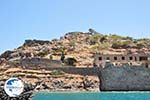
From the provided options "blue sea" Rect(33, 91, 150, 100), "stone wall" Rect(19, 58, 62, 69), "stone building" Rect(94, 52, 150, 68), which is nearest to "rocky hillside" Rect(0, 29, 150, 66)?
"stone building" Rect(94, 52, 150, 68)

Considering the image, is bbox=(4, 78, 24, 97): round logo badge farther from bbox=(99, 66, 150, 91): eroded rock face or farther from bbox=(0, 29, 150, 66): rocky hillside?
bbox=(0, 29, 150, 66): rocky hillside

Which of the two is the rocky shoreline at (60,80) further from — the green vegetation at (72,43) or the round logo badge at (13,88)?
the round logo badge at (13,88)

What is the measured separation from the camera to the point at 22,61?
109 meters

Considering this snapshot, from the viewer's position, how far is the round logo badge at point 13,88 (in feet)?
49.4

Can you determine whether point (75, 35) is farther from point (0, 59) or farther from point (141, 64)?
point (141, 64)

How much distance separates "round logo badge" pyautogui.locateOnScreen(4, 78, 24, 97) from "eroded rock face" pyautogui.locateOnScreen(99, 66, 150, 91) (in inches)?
3266

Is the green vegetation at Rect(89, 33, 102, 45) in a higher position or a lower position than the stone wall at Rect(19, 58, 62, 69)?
higher

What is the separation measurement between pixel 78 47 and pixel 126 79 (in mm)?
38860

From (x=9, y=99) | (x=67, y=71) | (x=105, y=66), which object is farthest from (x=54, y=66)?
(x=9, y=99)

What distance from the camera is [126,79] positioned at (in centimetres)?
9819

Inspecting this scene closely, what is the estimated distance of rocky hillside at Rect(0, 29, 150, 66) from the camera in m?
124

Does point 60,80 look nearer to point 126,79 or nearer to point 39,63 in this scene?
point 39,63

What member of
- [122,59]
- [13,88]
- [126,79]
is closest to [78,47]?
[122,59]

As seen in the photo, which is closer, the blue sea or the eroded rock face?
the blue sea
